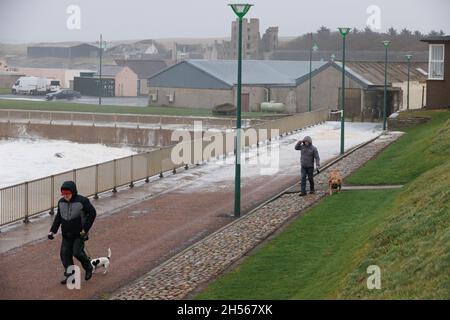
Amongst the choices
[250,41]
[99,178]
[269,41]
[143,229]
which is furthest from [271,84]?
[269,41]

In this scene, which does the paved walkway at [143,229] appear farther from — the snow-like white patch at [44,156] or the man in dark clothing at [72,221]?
the snow-like white patch at [44,156]

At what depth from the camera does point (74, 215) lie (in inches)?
595

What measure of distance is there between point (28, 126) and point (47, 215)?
3700cm

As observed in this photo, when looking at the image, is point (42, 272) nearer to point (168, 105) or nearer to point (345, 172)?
point (345, 172)

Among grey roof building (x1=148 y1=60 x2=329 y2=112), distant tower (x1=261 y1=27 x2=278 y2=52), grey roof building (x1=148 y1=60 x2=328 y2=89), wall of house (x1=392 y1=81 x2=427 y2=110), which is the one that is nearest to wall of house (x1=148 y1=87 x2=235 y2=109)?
grey roof building (x1=148 y1=60 x2=329 y2=112)

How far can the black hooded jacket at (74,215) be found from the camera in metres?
15.1

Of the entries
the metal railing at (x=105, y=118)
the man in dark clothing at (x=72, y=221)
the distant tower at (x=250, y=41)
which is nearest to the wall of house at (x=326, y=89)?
the metal railing at (x=105, y=118)

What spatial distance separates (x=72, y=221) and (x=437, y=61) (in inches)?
1337

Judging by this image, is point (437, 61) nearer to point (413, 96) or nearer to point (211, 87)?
point (413, 96)

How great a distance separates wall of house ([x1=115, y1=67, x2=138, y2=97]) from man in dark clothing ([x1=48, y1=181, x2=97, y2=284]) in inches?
3331

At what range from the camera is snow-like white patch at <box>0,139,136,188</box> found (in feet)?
140

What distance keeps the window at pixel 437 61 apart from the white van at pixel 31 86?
56.7 m
